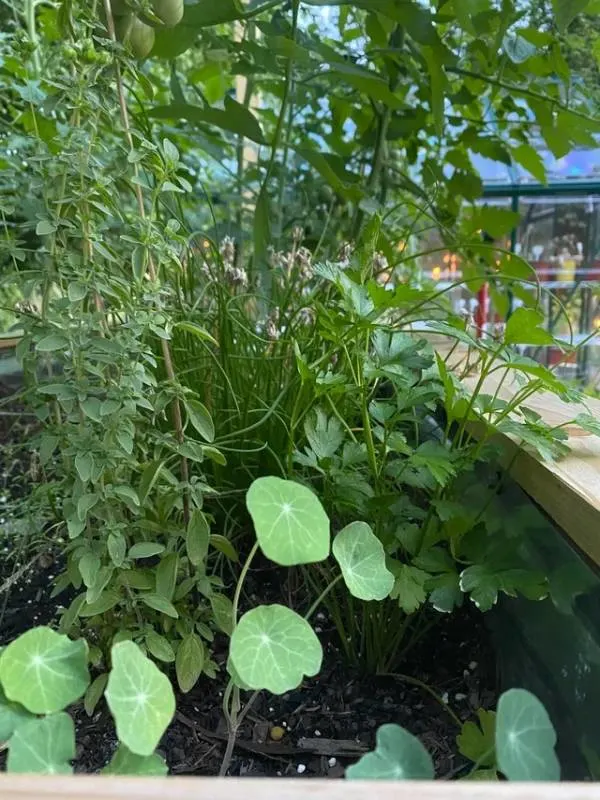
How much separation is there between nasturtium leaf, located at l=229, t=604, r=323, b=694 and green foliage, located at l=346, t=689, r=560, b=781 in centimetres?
6

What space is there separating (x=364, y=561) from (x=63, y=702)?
8.4 inches

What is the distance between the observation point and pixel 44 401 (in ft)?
1.96

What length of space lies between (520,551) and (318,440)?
253mm

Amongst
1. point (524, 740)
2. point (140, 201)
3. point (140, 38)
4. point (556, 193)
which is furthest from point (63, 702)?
point (556, 193)

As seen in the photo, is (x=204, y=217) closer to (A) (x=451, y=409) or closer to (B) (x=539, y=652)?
(A) (x=451, y=409)

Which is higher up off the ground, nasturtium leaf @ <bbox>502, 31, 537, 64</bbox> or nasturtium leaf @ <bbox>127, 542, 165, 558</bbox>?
nasturtium leaf @ <bbox>502, 31, 537, 64</bbox>

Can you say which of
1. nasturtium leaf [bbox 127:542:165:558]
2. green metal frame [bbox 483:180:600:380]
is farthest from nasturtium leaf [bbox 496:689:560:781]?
green metal frame [bbox 483:180:600:380]

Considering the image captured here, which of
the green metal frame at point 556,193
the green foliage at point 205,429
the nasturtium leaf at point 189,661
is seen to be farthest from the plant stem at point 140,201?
the green metal frame at point 556,193

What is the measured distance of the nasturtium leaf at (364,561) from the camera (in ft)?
1.43

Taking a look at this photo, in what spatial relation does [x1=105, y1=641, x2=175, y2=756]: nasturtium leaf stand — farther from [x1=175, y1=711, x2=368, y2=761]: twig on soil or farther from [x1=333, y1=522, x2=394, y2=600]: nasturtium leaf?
[x1=175, y1=711, x2=368, y2=761]: twig on soil

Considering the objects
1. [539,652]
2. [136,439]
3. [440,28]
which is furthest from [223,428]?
[440,28]

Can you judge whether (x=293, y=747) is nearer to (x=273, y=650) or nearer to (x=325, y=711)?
(x=325, y=711)

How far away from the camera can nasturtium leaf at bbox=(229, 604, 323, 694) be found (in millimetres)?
348

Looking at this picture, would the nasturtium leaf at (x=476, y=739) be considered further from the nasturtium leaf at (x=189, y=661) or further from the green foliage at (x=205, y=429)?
the nasturtium leaf at (x=189, y=661)
